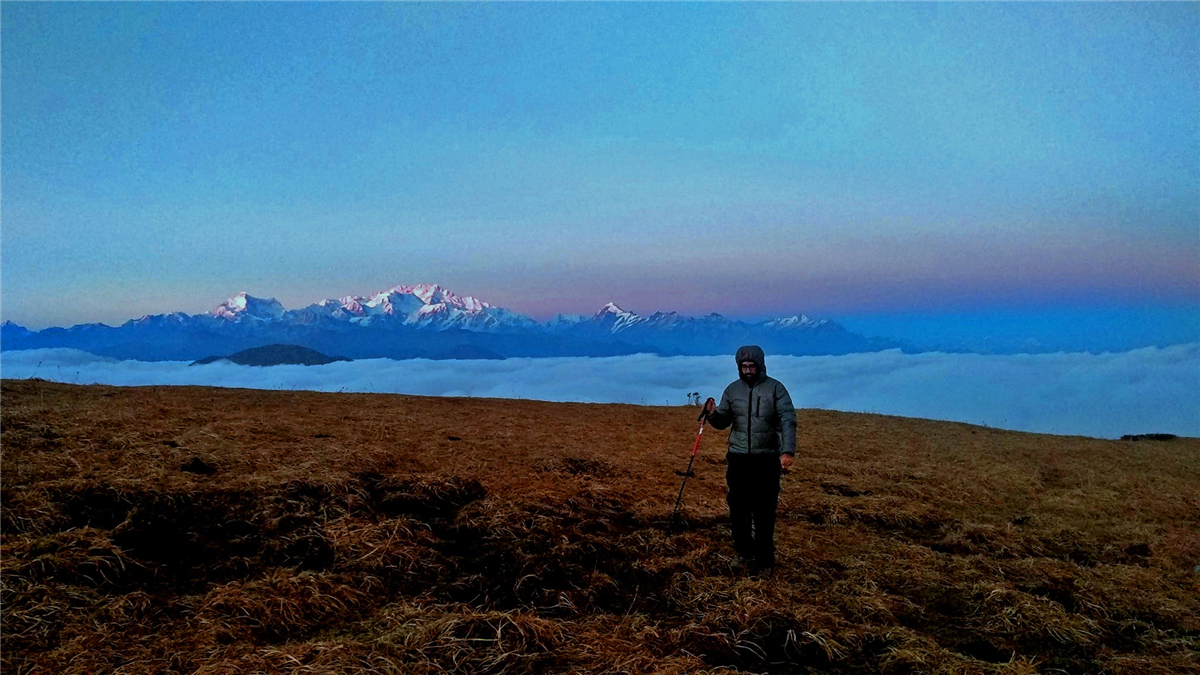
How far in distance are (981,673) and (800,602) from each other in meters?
1.98

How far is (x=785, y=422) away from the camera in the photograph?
865 centimetres

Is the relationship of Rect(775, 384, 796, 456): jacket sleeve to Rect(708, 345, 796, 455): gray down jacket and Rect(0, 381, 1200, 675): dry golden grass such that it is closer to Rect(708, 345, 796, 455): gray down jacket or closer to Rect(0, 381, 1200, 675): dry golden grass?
Rect(708, 345, 796, 455): gray down jacket

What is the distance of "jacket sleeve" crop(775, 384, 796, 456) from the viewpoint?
8484mm

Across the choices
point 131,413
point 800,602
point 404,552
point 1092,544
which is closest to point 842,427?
point 1092,544

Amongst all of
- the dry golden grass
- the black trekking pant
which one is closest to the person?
the black trekking pant

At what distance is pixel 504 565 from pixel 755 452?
3.69 m

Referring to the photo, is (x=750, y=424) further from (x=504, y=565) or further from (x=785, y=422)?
(x=504, y=565)

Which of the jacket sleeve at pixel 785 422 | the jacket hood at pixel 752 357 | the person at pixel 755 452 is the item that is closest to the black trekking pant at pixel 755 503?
the person at pixel 755 452

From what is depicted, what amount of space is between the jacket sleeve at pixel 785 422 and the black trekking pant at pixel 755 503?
1.02ft

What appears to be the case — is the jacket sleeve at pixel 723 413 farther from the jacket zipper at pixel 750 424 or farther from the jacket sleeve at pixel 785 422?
the jacket sleeve at pixel 785 422

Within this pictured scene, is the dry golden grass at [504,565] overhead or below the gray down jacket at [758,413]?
below

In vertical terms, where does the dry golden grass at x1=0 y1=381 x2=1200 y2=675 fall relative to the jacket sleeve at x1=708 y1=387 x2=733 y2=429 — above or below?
below

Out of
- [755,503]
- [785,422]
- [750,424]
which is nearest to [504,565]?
[755,503]

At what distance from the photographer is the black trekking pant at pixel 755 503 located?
870 cm
